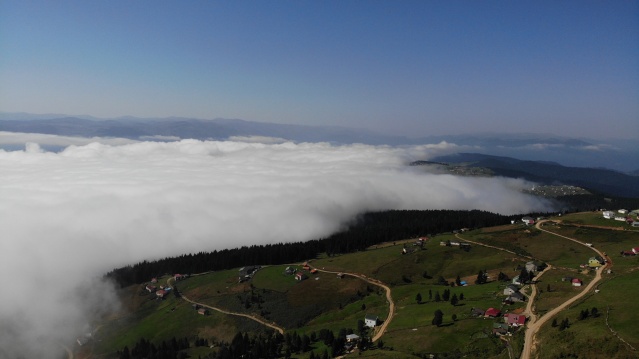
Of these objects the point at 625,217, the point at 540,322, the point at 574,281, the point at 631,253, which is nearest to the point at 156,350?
the point at 540,322

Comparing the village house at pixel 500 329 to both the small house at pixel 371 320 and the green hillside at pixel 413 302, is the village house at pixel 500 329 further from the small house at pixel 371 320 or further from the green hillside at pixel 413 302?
the small house at pixel 371 320

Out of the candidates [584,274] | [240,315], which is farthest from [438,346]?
[240,315]

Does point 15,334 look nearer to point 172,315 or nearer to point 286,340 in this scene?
point 172,315

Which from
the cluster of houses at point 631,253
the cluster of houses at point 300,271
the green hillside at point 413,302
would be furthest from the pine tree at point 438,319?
the cluster of houses at point 631,253

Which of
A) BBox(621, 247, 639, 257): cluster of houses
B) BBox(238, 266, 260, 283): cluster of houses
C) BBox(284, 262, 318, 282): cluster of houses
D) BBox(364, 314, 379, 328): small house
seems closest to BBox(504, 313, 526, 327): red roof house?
BBox(364, 314, 379, 328): small house

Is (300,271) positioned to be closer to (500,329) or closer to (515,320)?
Result: (500,329)
